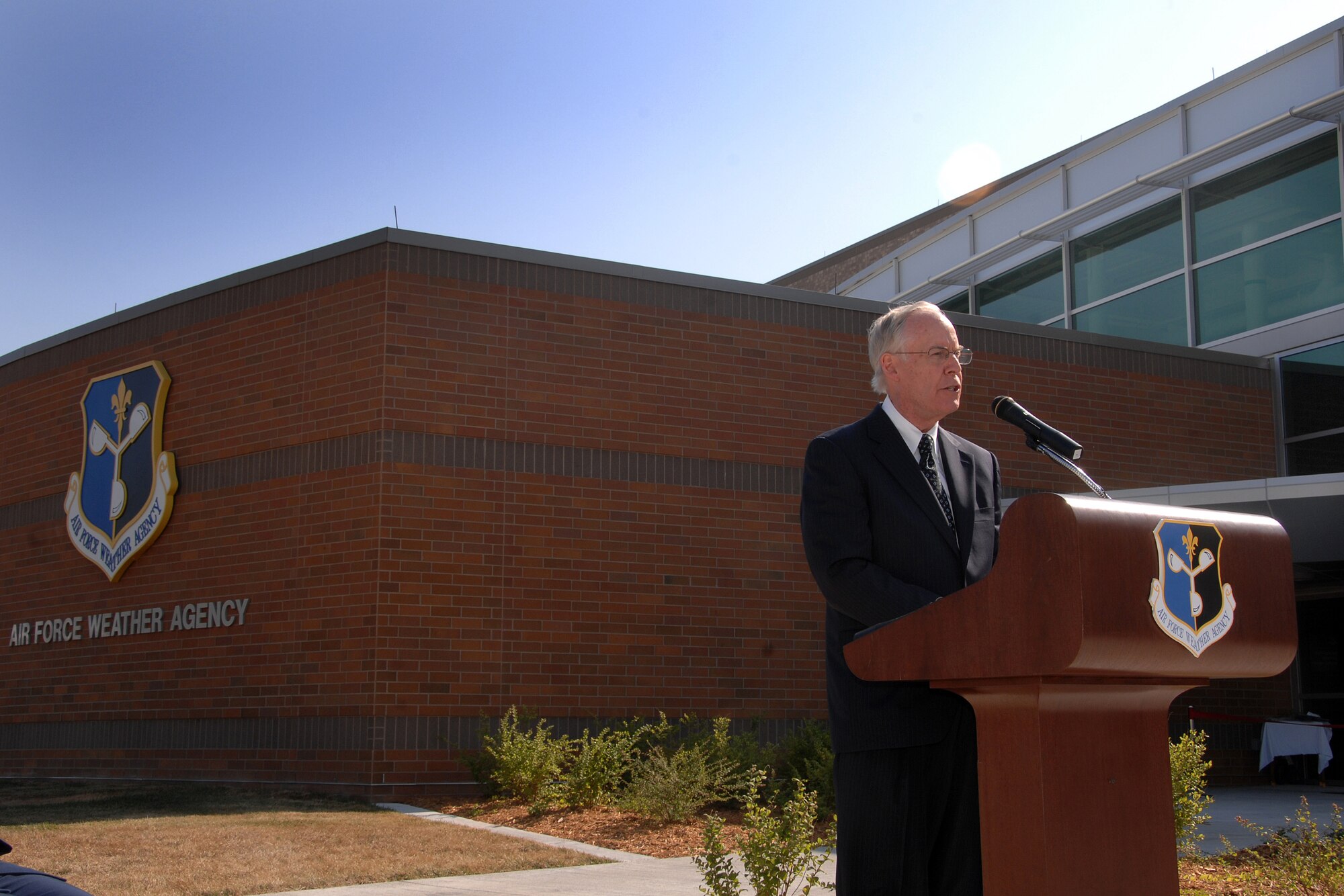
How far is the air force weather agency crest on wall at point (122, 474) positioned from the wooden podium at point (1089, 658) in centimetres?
1232

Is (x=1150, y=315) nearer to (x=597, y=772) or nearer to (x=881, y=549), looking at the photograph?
(x=597, y=772)

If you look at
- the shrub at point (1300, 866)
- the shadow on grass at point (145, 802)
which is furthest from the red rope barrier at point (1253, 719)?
the shadow on grass at point (145, 802)

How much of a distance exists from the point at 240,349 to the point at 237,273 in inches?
33.6

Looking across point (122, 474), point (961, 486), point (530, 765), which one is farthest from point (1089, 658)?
point (122, 474)

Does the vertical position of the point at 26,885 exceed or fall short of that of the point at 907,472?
it falls short

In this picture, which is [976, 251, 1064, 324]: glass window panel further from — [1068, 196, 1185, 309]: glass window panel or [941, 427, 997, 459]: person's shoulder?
[941, 427, 997, 459]: person's shoulder

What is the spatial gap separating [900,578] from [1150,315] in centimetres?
1582

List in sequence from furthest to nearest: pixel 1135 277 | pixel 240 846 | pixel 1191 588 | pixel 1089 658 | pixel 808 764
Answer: pixel 1135 277 < pixel 808 764 < pixel 240 846 < pixel 1191 588 < pixel 1089 658

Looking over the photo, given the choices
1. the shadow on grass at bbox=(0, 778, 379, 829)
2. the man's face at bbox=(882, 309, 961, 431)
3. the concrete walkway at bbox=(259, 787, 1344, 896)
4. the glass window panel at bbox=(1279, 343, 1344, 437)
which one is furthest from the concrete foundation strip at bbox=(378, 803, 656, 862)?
the glass window panel at bbox=(1279, 343, 1344, 437)

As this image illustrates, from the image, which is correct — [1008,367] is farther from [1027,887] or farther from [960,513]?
[1027,887]

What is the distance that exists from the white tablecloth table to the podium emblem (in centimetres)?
1331

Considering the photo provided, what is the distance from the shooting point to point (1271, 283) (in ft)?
53.2

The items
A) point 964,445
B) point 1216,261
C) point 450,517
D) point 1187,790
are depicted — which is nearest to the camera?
point 964,445

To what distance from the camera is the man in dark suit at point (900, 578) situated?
3.02 m
